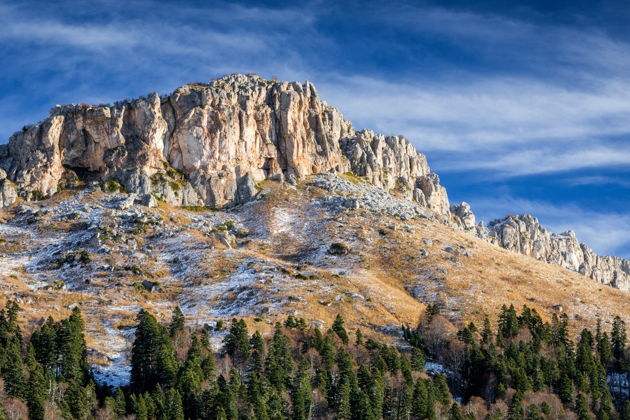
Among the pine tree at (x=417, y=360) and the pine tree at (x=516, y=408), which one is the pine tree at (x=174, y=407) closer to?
the pine tree at (x=417, y=360)

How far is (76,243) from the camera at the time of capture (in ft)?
551

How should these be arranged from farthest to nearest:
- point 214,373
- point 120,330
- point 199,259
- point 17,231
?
1. point 17,231
2. point 199,259
3. point 120,330
4. point 214,373

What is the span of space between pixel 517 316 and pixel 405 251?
1431 inches

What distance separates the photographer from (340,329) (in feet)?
425

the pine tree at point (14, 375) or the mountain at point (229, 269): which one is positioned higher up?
the mountain at point (229, 269)

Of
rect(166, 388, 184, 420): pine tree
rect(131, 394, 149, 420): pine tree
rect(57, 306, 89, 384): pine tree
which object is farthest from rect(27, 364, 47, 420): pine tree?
rect(166, 388, 184, 420): pine tree

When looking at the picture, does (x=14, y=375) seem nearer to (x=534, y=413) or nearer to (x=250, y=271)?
(x=250, y=271)

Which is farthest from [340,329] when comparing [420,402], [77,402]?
[77,402]

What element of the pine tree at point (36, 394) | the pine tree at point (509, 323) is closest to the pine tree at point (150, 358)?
the pine tree at point (36, 394)

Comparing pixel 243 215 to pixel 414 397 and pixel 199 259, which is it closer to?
pixel 199 259

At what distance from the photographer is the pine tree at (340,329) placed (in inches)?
5012

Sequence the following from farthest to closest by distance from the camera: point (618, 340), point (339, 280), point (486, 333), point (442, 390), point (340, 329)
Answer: point (339, 280) → point (618, 340) → point (486, 333) → point (340, 329) → point (442, 390)

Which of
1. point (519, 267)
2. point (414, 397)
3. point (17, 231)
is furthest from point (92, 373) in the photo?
point (519, 267)

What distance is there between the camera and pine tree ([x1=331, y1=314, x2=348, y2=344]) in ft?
418
